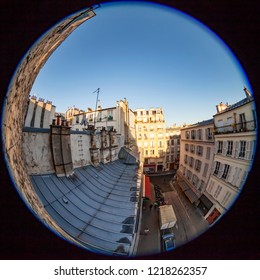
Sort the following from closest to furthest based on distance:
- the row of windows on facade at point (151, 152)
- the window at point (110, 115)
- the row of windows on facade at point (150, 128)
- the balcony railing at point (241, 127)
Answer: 1. the balcony railing at point (241, 127)
2. the row of windows on facade at point (150, 128)
3. the row of windows on facade at point (151, 152)
4. the window at point (110, 115)

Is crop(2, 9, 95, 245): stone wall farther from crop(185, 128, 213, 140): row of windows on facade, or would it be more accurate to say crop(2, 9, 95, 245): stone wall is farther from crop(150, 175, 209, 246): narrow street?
Result: crop(185, 128, 213, 140): row of windows on facade

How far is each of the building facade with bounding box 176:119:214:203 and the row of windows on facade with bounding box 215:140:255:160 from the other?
0.20 ft

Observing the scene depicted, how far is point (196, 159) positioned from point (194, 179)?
0.15m

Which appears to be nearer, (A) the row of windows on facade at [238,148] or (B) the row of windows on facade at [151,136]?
(A) the row of windows on facade at [238,148]

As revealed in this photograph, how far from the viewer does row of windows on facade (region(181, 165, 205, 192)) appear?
2.47 ft

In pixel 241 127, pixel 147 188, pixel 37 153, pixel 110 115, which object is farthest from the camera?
pixel 110 115

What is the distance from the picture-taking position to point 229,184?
668 millimetres

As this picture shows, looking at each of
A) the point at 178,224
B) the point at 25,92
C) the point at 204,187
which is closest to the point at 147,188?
the point at 178,224

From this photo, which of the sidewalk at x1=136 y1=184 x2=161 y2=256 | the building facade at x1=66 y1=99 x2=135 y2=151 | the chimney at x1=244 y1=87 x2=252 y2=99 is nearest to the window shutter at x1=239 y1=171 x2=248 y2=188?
the chimney at x1=244 y1=87 x2=252 y2=99

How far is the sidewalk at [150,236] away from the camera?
2.30 ft

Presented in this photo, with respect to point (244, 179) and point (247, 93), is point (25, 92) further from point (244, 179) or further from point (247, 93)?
point (244, 179)

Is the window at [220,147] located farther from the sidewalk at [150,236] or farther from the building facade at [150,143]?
the sidewalk at [150,236]

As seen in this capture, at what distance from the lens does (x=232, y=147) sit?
2.12ft

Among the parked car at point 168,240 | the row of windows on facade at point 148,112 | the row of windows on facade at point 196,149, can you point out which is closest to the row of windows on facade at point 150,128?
the row of windows on facade at point 148,112
